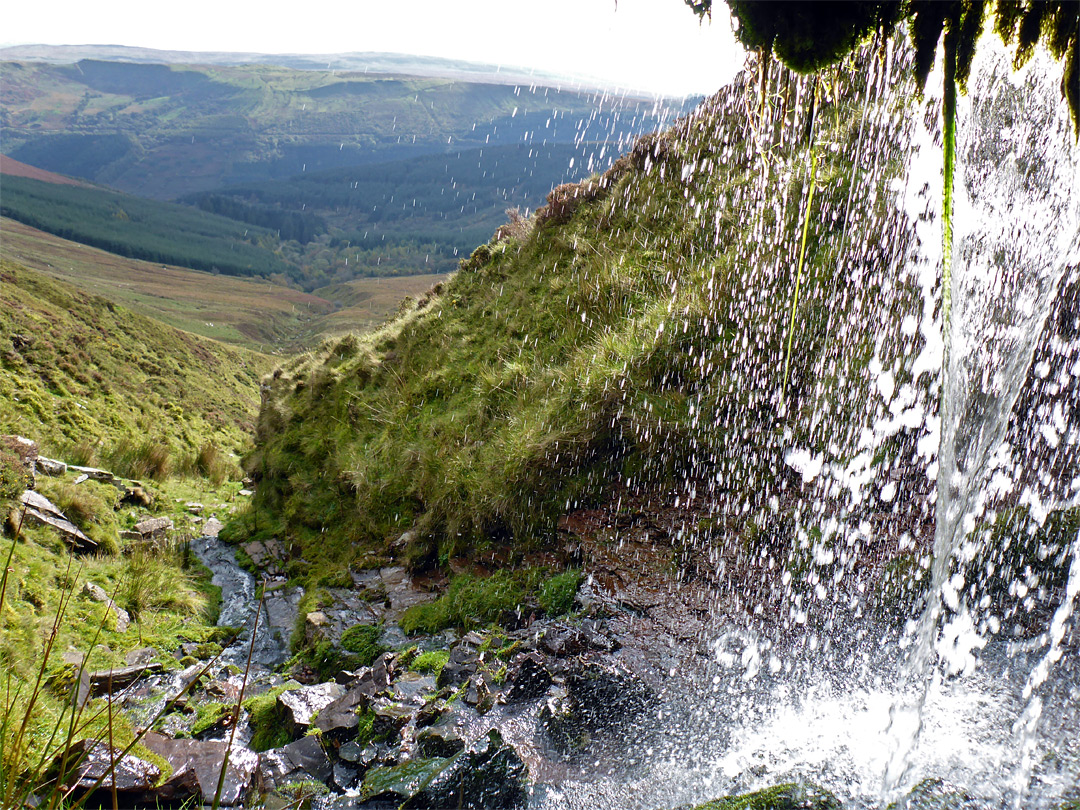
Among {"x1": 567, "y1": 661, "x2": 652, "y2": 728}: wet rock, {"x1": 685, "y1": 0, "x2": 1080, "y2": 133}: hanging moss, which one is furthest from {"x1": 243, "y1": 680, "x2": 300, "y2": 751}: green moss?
{"x1": 685, "y1": 0, "x2": 1080, "y2": 133}: hanging moss

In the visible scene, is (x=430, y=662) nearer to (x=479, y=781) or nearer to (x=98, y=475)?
(x=479, y=781)

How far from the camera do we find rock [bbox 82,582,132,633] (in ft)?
27.1

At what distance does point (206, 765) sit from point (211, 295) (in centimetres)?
17340

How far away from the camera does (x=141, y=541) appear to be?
11.9 meters

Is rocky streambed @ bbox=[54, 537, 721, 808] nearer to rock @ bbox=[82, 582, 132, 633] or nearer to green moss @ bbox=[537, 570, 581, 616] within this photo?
green moss @ bbox=[537, 570, 581, 616]

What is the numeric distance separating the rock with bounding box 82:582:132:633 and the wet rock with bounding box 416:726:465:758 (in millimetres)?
5824

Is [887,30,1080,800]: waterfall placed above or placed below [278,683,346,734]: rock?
above

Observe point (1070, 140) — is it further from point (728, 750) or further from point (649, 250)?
point (728, 750)

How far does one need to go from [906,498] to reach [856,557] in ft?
3.00

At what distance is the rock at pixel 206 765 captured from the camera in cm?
400

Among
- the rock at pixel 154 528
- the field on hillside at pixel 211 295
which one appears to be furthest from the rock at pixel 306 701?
the field on hillside at pixel 211 295

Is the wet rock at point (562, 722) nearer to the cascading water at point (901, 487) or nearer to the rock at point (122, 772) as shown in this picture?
the cascading water at point (901, 487)

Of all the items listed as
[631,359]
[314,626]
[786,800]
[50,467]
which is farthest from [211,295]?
[786,800]

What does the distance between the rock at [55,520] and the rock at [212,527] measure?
3907 millimetres
